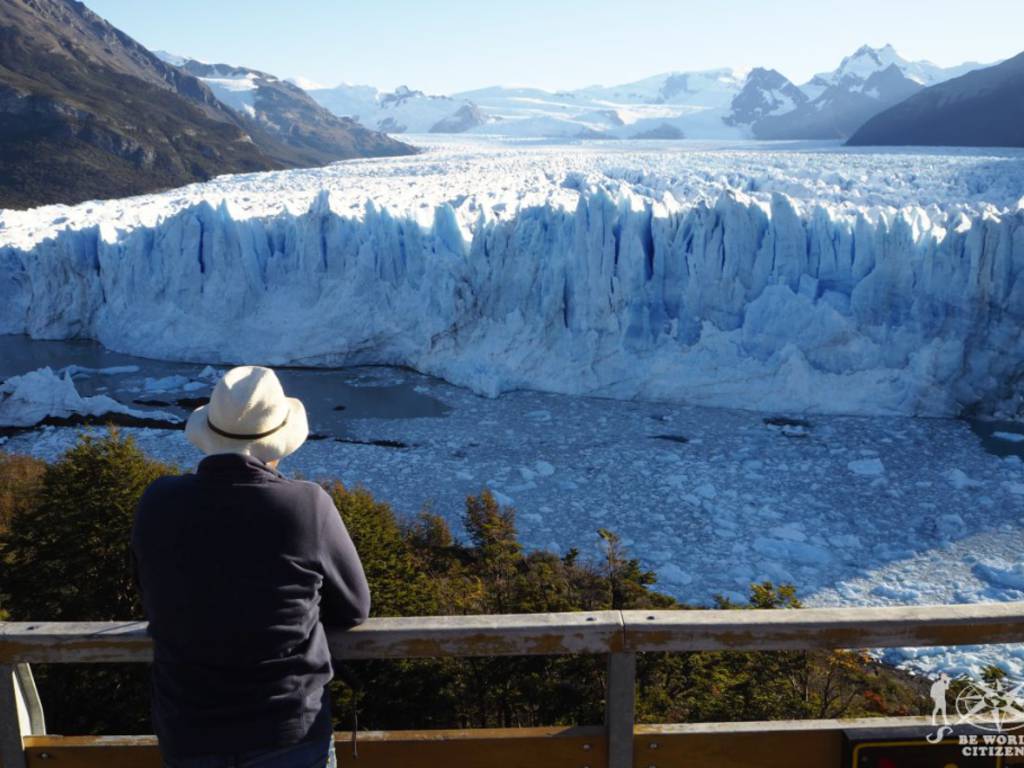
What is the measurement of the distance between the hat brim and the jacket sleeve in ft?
0.37

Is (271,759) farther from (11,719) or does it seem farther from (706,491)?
(706,491)

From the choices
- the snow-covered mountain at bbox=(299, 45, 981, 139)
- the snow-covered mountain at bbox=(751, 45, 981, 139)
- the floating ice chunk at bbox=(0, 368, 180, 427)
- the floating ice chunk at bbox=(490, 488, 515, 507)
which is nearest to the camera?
the floating ice chunk at bbox=(490, 488, 515, 507)

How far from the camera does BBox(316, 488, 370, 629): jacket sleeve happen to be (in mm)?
1368

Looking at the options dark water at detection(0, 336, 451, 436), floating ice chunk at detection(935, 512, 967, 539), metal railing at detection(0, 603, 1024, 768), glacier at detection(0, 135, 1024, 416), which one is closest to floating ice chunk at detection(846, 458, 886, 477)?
floating ice chunk at detection(935, 512, 967, 539)

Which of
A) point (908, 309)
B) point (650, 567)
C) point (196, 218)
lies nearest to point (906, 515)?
point (650, 567)

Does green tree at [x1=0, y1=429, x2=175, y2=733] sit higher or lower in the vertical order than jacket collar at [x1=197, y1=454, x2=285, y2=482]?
lower

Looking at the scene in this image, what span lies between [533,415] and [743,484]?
3.06 metres

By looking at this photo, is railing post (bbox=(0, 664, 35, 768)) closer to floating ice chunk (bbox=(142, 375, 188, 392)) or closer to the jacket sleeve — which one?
the jacket sleeve

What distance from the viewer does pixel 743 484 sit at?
8562 mm

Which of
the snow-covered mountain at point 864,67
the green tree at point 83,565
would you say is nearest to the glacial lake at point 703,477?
the green tree at point 83,565

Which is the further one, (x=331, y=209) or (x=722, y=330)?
(x=331, y=209)

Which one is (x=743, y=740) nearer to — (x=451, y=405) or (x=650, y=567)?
(x=650, y=567)

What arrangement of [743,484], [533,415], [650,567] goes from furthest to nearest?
[533,415] < [743,484] < [650,567]

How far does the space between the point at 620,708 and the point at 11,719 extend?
1.11 meters
